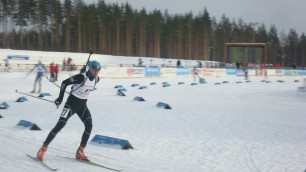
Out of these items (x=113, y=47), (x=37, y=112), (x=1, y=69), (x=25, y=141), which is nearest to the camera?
(x=25, y=141)

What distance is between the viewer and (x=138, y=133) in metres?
7.64

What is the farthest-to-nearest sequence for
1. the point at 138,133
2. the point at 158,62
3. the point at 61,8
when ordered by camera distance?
the point at 61,8, the point at 158,62, the point at 138,133

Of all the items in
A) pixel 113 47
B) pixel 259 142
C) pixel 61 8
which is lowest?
pixel 259 142

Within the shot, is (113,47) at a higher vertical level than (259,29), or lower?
lower

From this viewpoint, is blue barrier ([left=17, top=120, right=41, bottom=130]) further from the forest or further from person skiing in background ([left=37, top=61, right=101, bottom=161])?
the forest

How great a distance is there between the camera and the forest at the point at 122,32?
54.5m

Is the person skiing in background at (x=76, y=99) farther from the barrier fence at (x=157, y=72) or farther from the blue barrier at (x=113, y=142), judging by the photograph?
the barrier fence at (x=157, y=72)

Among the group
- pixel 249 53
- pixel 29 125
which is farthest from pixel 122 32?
pixel 29 125

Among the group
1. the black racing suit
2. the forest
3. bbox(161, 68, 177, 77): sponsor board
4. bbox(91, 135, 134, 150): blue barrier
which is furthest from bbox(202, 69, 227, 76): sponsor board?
the black racing suit

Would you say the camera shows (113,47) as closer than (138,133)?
No

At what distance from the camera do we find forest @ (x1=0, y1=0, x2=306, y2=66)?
179 ft

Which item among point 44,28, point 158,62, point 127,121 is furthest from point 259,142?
point 44,28

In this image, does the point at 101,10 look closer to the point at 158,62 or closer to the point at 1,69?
the point at 158,62

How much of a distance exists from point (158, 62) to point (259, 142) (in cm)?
4819
